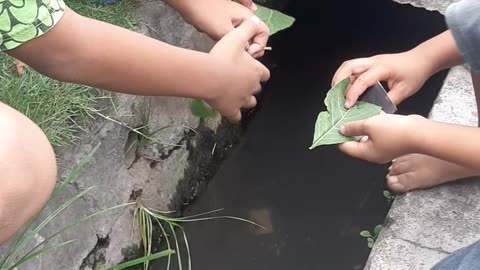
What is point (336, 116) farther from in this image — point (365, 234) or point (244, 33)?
point (365, 234)

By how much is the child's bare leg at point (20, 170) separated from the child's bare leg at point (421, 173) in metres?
0.89

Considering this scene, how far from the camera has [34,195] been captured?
4.03ft

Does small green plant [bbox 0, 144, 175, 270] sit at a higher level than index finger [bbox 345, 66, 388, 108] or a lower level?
lower

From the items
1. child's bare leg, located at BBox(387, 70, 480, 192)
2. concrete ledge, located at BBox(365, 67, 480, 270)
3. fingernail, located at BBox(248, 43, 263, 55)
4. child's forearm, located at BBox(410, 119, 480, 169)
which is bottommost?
concrete ledge, located at BBox(365, 67, 480, 270)

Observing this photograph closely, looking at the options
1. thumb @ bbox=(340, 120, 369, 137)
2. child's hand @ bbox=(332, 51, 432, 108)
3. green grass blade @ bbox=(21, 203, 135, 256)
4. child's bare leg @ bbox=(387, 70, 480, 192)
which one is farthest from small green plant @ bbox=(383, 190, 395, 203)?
green grass blade @ bbox=(21, 203, 135, 256)

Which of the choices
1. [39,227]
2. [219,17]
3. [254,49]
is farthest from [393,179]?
[39,227]

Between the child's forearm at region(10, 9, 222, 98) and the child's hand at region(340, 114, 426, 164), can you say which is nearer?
the child's forearm at region(10, 9, 222, 98)

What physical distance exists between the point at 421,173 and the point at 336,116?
252 millimetres

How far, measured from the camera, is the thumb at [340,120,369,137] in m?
1.63

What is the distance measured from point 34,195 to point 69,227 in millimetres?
441

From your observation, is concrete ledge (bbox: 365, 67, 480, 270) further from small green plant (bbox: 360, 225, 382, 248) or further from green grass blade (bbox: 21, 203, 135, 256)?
green grass blade (bbox: 21, 203, 135, 256)

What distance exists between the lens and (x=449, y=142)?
149 cm

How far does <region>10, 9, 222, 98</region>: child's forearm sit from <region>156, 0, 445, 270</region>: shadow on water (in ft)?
2.18

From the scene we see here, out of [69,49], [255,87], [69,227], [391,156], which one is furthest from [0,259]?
[391,156]
